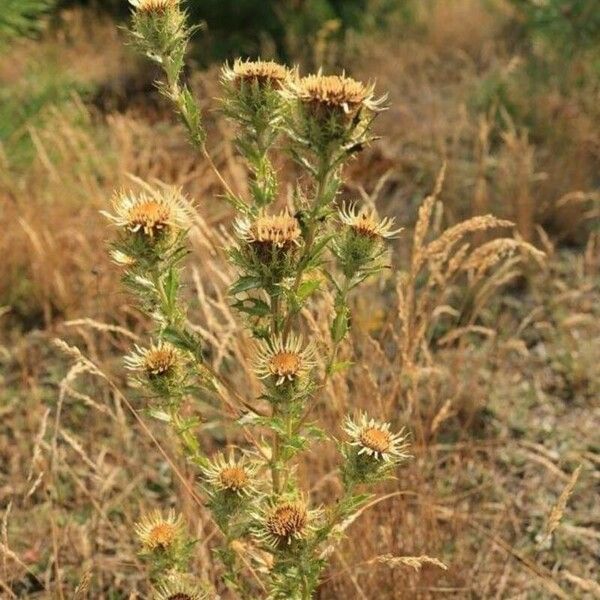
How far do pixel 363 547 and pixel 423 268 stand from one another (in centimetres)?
173

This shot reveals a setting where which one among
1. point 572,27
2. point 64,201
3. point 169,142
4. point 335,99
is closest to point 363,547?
point 335,99

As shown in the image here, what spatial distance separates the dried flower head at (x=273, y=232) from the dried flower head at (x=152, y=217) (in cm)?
10

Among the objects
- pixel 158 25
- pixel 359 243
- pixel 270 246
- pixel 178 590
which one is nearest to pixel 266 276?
pixel 270 246

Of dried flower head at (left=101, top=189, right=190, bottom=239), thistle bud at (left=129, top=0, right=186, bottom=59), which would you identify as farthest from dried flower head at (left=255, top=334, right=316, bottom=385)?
thistle bud at (left=129, top=0, right=186, bottom=59)

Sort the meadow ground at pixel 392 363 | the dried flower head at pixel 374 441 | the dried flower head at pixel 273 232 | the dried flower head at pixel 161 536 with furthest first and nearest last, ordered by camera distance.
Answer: the meadow ground at pixel 392 363
the dried flower head at pixel 161 536
the dried flower head at pixel 374 441
the dried flower head at pixel 273 232

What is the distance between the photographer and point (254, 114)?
4.05ft

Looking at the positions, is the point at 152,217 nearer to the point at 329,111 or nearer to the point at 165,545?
the point at 329,111

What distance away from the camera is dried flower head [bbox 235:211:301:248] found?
1158mm

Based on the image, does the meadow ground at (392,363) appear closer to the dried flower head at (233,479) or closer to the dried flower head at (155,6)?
the dried flower head at (233,479)

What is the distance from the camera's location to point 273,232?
3.81 ft

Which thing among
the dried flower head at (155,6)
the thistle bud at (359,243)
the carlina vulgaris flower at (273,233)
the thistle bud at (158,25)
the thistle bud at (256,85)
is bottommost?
the thistle bud at (359,243)

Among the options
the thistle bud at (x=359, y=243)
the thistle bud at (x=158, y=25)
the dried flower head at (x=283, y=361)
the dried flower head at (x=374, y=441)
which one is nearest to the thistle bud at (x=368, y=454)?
the dried flower head at (x=374, y=441)

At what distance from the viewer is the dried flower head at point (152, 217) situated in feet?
3.90

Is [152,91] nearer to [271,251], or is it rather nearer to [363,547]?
[363,547]
